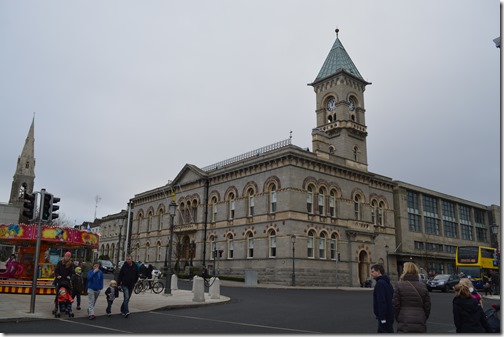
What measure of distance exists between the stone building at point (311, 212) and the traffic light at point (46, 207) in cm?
2477

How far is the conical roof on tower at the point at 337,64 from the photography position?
165 feet

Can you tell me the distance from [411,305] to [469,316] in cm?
103

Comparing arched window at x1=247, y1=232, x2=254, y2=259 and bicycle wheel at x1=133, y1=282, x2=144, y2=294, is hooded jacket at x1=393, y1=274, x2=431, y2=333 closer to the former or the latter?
bicycle wheel at x1=133, y1=282, x2=144, y2=294

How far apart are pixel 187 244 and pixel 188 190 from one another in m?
6.14

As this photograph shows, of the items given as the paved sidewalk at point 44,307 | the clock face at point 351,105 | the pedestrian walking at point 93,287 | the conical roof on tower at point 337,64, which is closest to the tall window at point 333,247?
the clock face at point 351,105

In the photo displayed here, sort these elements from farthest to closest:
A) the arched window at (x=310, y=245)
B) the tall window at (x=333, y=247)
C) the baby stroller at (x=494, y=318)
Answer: the tall window at (x=333, y=247), the arched window at (x=310, y=245), the baby stroller at (x=494, y=318)

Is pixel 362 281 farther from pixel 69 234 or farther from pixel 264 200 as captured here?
pixel 69 234

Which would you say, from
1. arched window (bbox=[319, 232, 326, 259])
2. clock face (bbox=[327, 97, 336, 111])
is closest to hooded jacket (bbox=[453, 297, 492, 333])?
arched window (bbox=[319, 232, 326, 259])

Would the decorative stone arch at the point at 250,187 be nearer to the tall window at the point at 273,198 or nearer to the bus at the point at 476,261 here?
the tall window at the point at 273,198

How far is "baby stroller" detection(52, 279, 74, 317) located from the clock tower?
33692 mm

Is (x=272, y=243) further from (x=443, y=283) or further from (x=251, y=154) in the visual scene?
(x=443, y=283)

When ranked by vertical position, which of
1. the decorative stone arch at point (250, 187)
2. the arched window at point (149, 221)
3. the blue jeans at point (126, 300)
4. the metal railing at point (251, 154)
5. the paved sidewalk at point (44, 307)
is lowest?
the paved sidewalk at point (44, 307)

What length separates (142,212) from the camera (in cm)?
5947

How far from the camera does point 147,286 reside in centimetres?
2688
